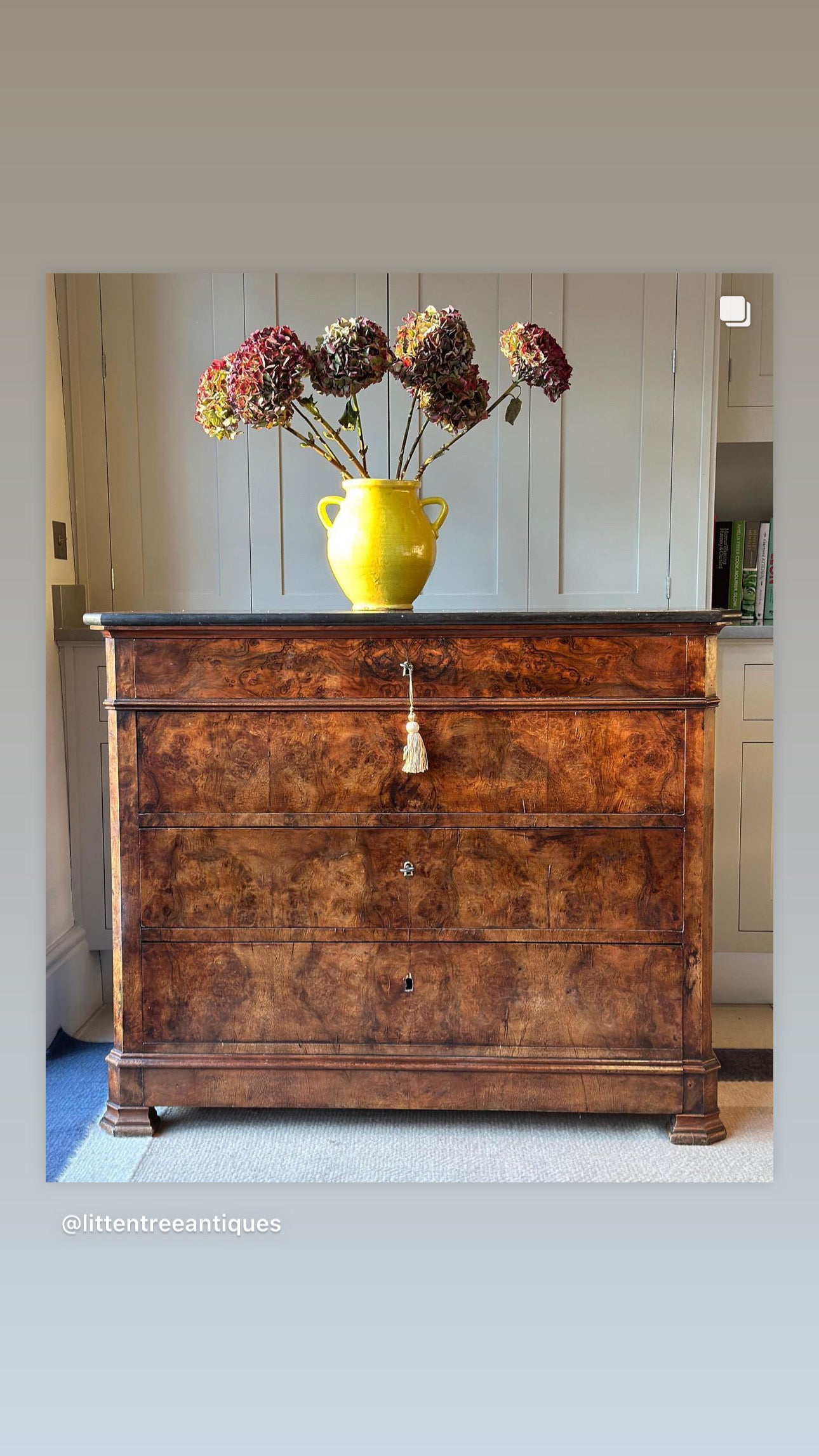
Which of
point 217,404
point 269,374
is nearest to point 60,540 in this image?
point 217,404

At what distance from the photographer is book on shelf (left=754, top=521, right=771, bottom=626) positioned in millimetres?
2223

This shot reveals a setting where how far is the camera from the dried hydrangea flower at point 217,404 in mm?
1773

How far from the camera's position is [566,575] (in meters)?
2.19

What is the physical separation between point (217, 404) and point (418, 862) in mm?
840

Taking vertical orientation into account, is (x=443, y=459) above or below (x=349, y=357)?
below

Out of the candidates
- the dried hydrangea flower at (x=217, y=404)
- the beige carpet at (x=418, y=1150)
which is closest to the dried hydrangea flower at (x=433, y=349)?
the dried hydrangea flower at (x=217, y=404)

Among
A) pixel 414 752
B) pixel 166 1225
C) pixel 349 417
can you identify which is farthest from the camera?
pixel 349 417

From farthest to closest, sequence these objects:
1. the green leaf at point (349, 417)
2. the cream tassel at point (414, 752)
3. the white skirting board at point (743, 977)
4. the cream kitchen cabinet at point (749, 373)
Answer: the white skirting board at point (743, 977)
the cream kitchen cabinet at point (749, 373)
the green leaf at point (349, 417)
the cream tassel at point (414, 752)

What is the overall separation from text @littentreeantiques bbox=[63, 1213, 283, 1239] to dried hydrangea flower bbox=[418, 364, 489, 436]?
1.26m

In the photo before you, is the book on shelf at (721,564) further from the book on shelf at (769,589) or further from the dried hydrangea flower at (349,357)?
the dried hydrangea flower at (349,357)

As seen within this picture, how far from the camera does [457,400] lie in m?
1.75

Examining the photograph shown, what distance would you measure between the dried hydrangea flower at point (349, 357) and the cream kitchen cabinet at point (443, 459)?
0.42 meters

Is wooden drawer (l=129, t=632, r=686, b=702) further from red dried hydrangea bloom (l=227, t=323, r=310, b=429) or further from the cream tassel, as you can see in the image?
red dried hydrangea bloom (l=227, t=323, r=310, b=429)

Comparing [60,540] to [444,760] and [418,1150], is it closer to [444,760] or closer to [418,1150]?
[444,760]
